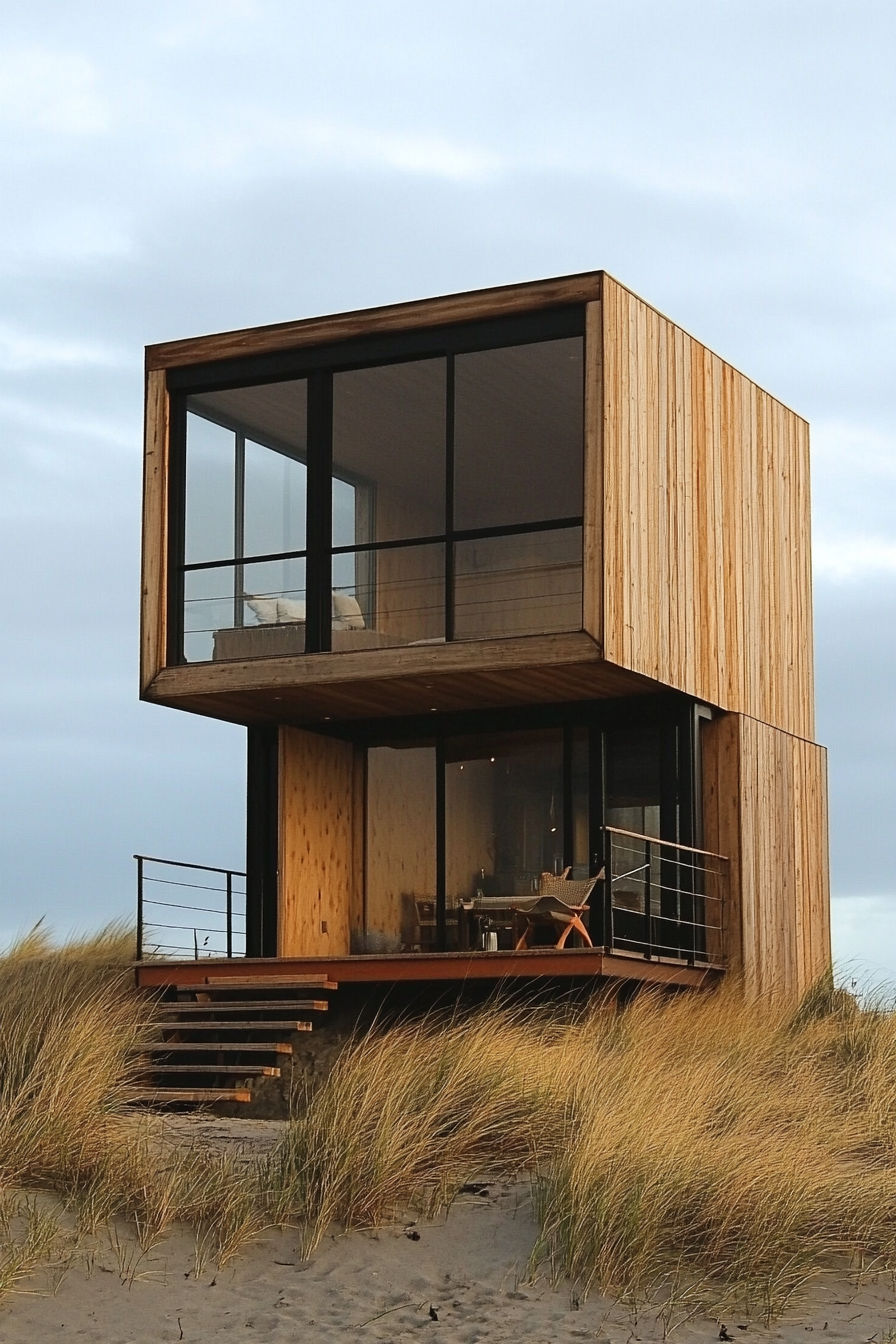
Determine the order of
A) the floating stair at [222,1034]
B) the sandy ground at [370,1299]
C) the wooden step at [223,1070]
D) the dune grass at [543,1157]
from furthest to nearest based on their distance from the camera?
the floating stair at [222,1034] → the wooden step at [223,1070] → the dune grass at [543,1157] → the sandy ground at [370,1299]

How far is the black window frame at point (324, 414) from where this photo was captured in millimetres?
14328

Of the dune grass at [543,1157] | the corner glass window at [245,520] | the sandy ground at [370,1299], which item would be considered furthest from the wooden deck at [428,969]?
the sandy ground at [370,1299]

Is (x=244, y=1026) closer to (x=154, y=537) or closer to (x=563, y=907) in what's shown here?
(x=563, y=907)

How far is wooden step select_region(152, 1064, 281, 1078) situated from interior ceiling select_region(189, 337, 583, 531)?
528 cm

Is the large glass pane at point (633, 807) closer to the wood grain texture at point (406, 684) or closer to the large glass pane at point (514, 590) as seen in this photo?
the wood grain texture at point (406, 684)

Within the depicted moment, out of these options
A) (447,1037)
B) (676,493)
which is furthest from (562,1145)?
(676,493)

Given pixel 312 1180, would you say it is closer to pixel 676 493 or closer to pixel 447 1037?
pixel 447 1037

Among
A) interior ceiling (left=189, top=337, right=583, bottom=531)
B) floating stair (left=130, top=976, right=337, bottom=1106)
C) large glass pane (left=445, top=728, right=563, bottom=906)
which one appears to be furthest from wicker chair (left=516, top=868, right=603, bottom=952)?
A: interior ceiling (left=189, top=337, right=583, bottom=531)

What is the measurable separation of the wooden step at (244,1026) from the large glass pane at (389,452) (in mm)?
3860

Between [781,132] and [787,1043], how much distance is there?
6491 millimetres

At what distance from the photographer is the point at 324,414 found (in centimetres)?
1517

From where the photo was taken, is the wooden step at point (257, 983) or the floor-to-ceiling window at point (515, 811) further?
the floor-to-ceiling window at point (515, 811)

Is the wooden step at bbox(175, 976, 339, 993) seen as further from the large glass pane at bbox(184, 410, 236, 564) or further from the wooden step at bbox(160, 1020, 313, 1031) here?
the large glass pane at bbox(184, 410, 236, 564)

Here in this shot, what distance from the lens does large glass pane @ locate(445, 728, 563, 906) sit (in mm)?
15688
